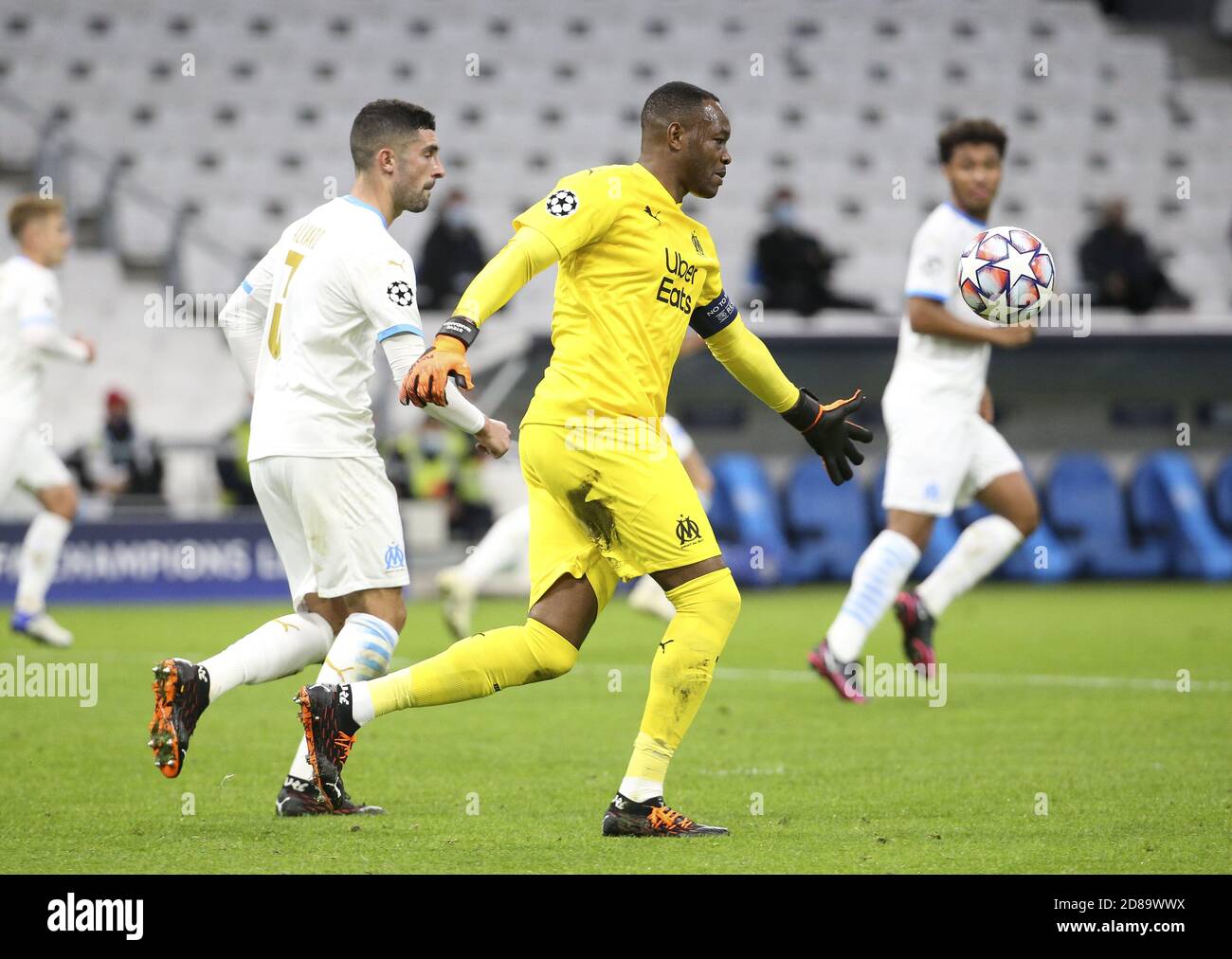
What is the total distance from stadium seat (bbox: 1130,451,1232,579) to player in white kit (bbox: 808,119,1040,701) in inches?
363

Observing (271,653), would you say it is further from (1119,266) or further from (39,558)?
(1119,266)

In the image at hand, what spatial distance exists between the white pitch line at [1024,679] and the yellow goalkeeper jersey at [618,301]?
4.60m

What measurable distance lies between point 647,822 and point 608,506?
919 millimetres

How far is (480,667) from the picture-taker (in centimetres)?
514

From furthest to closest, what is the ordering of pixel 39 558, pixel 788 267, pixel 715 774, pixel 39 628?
pixel 788 267
pixel 39 558
pixel 39 628
pixel 715 774

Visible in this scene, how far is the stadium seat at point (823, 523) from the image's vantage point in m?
17.1

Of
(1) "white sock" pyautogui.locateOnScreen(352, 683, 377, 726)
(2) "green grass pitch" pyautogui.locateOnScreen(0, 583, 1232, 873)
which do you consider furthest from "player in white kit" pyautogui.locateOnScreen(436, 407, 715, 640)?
(1) "white sock" pyautogui.locateOnScreen(352, 683, 377, 726)

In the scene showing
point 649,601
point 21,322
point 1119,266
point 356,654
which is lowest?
point 356,654

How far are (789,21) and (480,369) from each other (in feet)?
28.9

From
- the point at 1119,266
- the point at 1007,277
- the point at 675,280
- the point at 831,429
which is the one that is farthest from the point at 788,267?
the point at 675,280

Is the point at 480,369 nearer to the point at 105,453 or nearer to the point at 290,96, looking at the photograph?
the point at 105,453

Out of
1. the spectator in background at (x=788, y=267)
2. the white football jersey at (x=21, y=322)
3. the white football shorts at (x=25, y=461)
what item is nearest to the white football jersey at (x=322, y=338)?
the white football jersey at (x=21, y=322)

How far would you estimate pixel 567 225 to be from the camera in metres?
5.04

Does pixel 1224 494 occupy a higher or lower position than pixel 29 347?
higher
